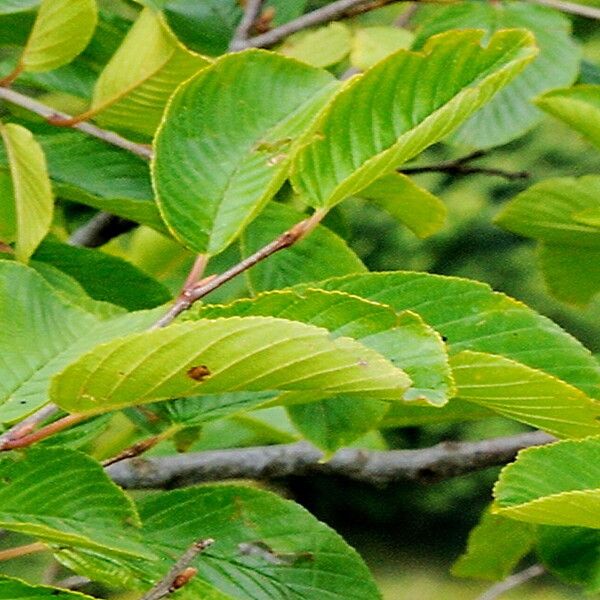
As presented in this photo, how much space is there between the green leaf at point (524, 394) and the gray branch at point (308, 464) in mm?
361

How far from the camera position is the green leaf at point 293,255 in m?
0.90

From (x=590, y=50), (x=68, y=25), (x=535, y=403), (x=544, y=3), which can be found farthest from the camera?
(x=590, y=50)

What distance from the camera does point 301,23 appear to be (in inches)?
44.8

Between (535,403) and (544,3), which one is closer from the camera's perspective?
(535,403)

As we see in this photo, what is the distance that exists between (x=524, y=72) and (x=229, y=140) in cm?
57

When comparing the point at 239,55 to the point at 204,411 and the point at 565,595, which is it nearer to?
the point at 204,411

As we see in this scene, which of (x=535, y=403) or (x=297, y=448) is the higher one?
(x=535, y=403)

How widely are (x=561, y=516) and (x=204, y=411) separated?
0.23 m

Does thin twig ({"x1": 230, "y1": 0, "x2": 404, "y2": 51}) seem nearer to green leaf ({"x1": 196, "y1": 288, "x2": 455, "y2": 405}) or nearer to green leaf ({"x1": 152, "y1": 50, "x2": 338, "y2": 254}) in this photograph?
green leaf ({"x1": 152, "y1": 50, "x2": 338, "y2": 254})

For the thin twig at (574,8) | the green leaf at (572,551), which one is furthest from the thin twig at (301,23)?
the green leaf at (572,551)

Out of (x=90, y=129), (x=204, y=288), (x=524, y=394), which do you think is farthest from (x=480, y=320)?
(x=90, y=129)

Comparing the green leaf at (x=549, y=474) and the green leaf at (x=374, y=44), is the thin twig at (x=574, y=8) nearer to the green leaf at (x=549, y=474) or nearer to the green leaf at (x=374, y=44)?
the green leaf at (x=374, y=44)

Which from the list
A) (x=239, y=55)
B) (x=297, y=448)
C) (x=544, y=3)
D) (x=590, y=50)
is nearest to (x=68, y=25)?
(x=239, y=55)

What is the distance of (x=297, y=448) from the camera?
1108mm
